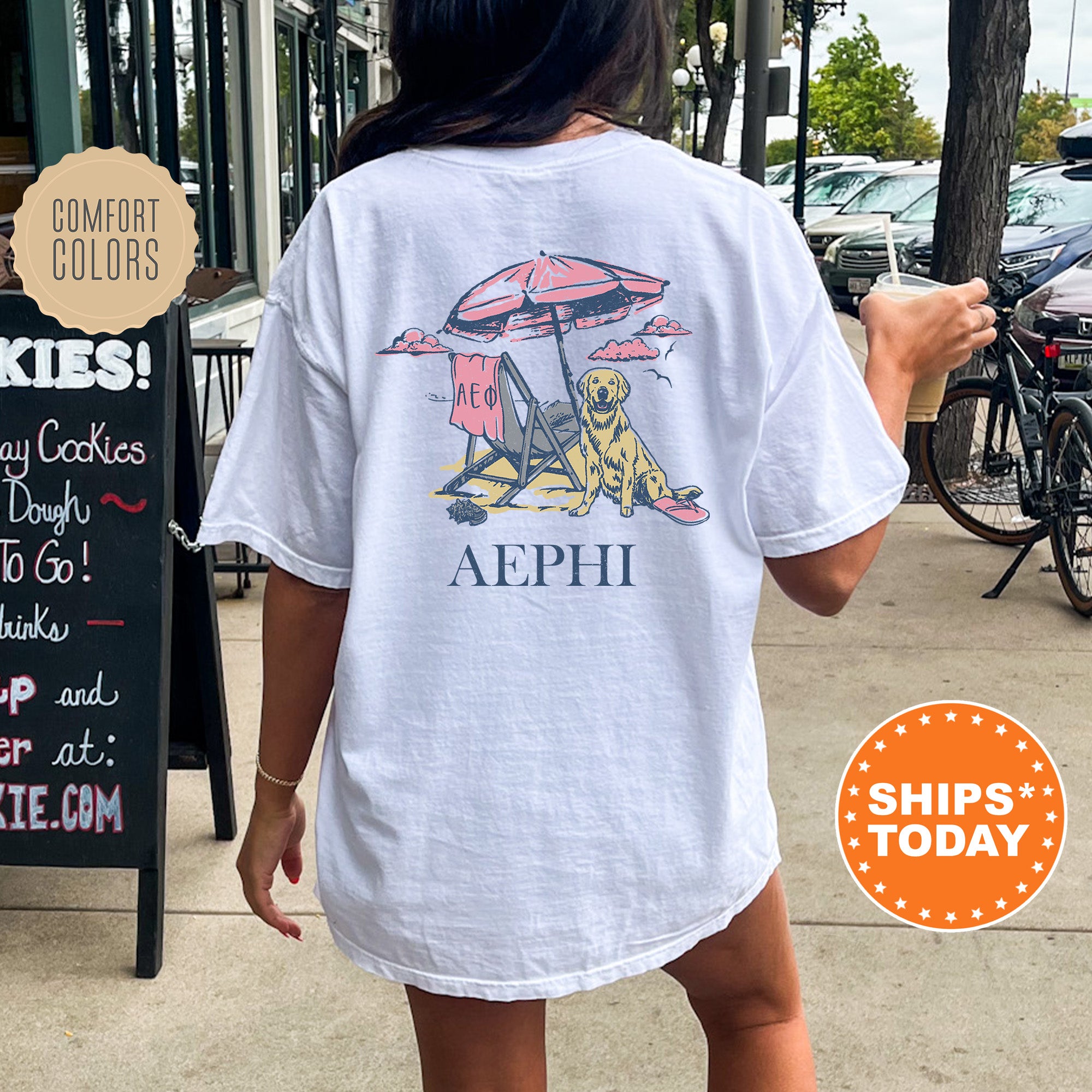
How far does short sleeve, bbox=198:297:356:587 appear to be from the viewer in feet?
4.78

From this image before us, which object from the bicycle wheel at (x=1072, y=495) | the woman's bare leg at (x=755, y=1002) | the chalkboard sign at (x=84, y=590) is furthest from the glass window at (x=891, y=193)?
the woman's bare leg at (x=755, y=1002)

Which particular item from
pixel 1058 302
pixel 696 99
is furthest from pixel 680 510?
pixel 696 99

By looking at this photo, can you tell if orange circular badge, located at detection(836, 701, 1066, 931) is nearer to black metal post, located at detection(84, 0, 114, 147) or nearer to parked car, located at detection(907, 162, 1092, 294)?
black metal post, located at detection(84, 0, 114, 147)

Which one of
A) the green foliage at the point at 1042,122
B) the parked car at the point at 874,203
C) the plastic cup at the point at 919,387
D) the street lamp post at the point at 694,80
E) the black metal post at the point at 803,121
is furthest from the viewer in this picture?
the green foliage at the point at 1042,122

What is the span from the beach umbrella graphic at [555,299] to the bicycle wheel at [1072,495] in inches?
182

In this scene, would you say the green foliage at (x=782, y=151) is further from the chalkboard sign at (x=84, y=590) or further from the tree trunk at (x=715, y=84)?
the chalkboard sign at (x=84, y=590)

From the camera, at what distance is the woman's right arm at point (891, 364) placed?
4.96 feet

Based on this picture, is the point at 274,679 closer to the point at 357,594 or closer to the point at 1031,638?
the point at 357,594

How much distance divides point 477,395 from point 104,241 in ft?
7.95

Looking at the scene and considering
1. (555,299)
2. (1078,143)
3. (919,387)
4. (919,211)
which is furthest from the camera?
(1078,143)

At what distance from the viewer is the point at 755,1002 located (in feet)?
5.58

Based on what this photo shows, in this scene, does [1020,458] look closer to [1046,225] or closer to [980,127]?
[980,127]

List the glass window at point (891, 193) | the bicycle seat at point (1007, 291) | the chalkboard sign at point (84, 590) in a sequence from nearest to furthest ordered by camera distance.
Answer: the chalkboard sign at point (84, 590)
the bicycle seat at point (1007, 291)
the glass window at point (891, 193)

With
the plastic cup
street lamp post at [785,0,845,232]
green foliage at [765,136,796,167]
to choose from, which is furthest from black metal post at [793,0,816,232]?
green foliage at [765,136,796,167]
